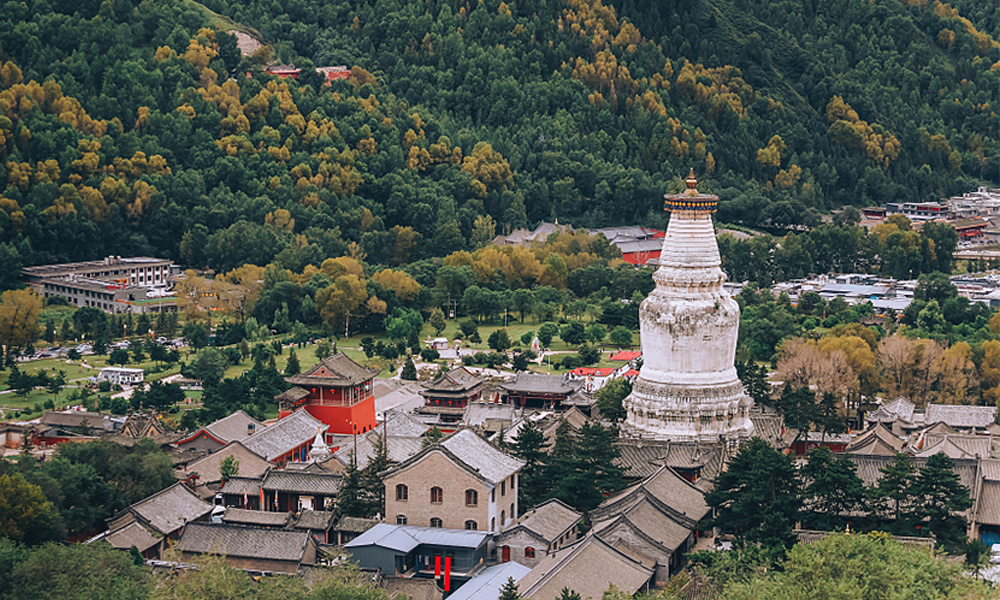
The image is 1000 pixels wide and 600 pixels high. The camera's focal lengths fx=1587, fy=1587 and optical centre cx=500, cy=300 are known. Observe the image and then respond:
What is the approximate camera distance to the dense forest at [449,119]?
96812 mm

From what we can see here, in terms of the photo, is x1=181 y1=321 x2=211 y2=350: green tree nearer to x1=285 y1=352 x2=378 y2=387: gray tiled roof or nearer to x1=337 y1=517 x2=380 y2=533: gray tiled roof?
x1=285 y1=352 x2=378 y2=387: gray tiled roof

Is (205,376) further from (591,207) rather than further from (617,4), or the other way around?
(617,4)

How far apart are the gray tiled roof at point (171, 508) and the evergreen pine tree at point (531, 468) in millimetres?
9123

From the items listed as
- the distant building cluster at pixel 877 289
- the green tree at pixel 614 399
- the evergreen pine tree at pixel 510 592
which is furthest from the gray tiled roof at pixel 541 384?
the evergreen pine tree at pixel 510 592

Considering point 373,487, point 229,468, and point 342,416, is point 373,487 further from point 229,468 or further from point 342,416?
point 342,416

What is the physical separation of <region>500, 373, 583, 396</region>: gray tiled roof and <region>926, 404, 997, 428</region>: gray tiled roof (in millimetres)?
13679

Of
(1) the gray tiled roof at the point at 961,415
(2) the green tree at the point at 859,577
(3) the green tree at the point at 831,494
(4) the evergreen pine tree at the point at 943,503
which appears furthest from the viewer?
(1) the gray tiled roof at the point at 961,415

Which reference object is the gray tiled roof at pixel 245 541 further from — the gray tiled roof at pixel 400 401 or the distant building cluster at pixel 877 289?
the distant building cluster at pixel 877 289

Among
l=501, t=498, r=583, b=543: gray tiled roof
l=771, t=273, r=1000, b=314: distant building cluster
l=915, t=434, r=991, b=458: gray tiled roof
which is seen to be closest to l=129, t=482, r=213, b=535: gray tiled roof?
l=501, t=498, r=583, b=543: gray tiled roof

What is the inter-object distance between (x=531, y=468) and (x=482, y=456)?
2.94m

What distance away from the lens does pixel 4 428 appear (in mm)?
56344

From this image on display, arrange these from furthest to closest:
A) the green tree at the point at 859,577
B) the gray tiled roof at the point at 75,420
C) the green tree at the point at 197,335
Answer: the green tree at the point at 197,335 < the gray tiled roof at the point at 75,420 < the green tree at the point at 859,577

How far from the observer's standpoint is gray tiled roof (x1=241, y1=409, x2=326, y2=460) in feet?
171

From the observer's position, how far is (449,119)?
120 meters
